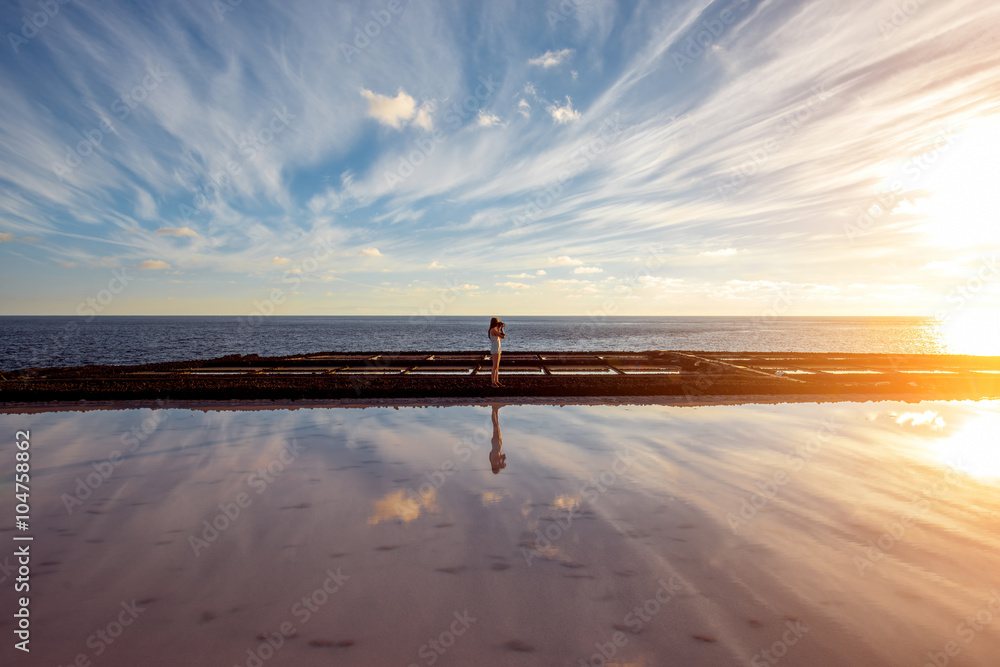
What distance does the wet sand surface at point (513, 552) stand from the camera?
11.5 ft

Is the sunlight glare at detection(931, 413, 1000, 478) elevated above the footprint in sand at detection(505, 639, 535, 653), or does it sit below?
above

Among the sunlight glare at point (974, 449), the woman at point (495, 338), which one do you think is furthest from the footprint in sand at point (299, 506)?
the sunlight glare at point (974, 449)

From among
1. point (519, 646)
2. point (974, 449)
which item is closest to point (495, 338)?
point (974, 449)

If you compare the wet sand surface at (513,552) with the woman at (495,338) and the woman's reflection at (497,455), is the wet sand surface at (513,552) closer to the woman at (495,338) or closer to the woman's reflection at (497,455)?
the woman's reflection at (497,455)

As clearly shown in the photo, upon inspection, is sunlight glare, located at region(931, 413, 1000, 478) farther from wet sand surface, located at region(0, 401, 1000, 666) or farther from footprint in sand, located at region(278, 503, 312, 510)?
footprint in sand, located at region(278, 503, 312, 510)

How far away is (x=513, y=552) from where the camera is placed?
4840 mm

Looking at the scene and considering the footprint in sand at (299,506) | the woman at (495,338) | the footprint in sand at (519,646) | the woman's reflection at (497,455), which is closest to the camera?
the footprint in sand at (519,646)

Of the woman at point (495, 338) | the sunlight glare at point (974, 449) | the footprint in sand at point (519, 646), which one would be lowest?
the footprint in sand at point (519, 646)

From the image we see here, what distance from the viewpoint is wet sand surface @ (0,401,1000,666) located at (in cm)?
352

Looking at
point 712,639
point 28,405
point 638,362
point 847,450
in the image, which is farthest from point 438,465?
point 638,362

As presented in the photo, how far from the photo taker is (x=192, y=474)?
7422mm

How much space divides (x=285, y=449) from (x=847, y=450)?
10751 mm

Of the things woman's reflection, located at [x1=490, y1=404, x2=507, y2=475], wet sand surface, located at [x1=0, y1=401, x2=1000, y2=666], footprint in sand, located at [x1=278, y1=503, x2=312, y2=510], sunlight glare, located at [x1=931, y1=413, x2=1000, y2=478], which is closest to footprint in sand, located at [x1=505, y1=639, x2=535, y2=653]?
wet sand surface, located at [x1=0, y1=401, x2=1000, y2=666]

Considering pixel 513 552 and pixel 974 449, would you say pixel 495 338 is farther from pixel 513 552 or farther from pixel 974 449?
pixel 974 449
